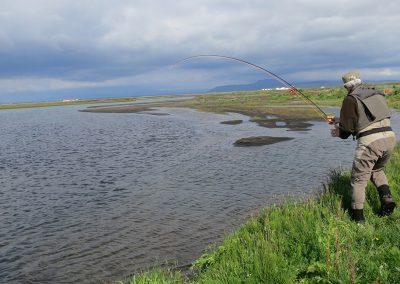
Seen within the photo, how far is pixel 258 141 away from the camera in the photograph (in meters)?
28.8

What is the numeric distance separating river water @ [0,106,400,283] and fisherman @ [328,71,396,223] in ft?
13.0

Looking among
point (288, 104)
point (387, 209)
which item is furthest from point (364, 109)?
point (288, 104)

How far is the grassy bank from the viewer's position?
5.70 metres

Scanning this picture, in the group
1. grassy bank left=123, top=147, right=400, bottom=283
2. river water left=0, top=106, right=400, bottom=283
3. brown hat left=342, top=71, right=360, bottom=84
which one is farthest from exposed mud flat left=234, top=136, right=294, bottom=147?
brown hat left=342, top=71, right=360, bottom=84

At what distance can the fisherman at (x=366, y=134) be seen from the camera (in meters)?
7.64

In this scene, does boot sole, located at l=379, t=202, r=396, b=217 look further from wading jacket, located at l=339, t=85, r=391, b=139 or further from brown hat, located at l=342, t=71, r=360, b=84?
brown hat, located at l=342, t=71, r=360, b=84

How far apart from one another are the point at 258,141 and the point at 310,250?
72.9ft

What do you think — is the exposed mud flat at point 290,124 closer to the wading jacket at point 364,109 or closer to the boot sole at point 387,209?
the boot sole at point 387,209

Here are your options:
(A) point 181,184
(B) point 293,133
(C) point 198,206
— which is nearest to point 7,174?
(A) point 181,184

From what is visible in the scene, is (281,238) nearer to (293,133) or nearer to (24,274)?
(24,274)

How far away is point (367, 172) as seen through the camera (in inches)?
306

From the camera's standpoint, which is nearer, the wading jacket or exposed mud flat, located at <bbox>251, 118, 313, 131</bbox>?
the wading jacket

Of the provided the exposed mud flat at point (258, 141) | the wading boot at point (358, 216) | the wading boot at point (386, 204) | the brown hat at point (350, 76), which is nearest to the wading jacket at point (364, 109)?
the brown hat at point (350, 76)

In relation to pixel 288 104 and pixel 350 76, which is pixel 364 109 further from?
pixel 288 104
